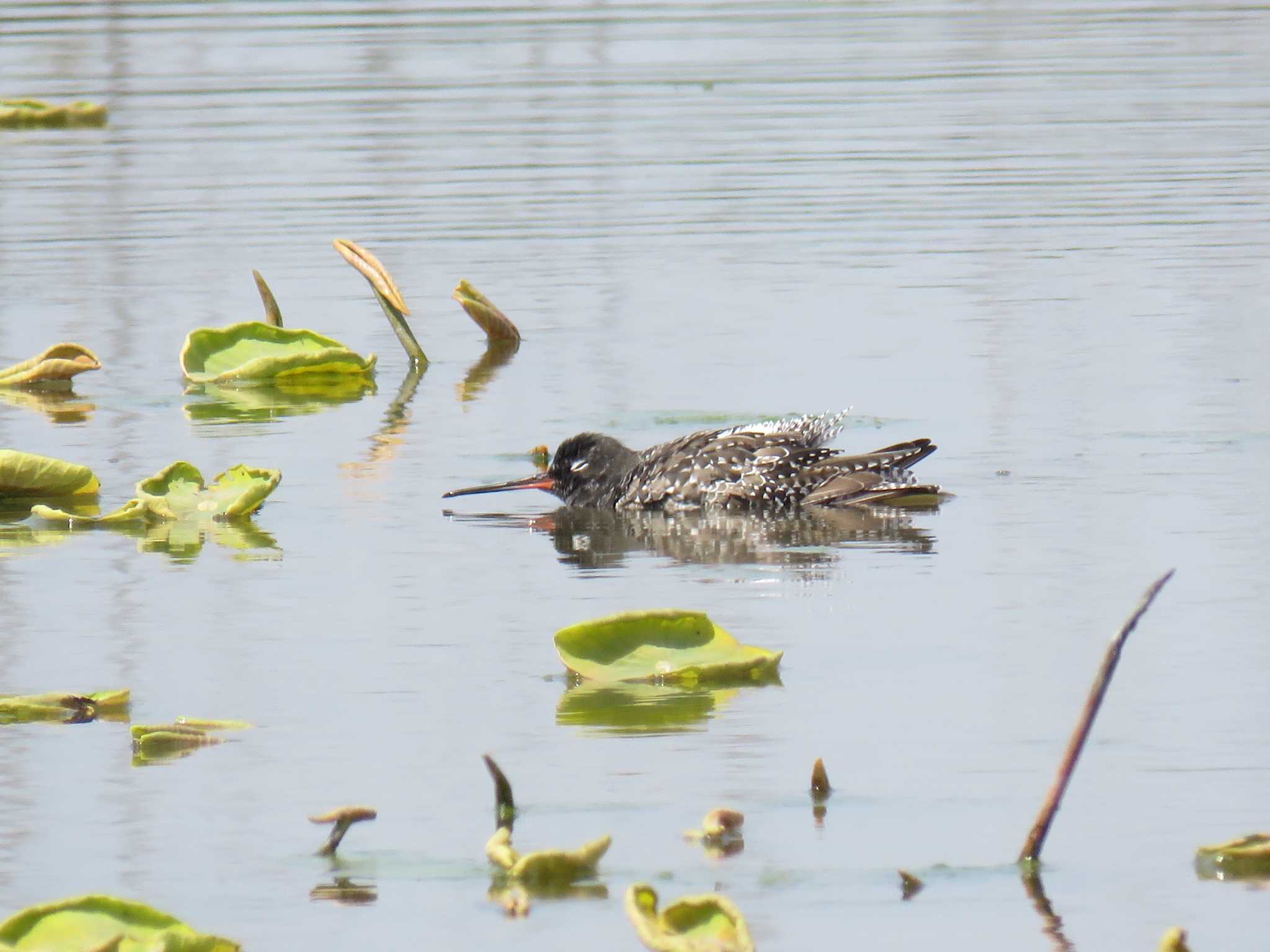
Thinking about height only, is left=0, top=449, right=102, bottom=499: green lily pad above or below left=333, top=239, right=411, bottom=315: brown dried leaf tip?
below

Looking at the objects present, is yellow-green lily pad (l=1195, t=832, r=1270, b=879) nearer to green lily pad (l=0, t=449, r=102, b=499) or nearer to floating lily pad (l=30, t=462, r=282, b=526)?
floating lily pad (l=30, t=462, r=282, b=526)

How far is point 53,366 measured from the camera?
1244 centimetres

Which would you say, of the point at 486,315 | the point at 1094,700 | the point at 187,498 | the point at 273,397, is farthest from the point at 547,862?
the point at 486,315

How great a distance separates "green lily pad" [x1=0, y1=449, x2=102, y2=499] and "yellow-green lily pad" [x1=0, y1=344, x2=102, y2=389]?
7.61ft

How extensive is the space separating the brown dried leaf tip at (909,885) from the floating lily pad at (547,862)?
24.1 inches

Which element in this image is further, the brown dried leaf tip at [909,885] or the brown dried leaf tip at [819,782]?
the brown dried leaf tip at [819,782]

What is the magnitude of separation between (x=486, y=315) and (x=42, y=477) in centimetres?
383

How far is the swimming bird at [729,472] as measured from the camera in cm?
1005

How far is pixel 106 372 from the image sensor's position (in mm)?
13125

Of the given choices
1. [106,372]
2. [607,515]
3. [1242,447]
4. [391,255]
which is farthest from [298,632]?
[391,255]

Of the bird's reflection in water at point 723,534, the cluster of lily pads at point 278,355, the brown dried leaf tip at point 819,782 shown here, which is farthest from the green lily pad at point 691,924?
the cluster of lily pads at point 278,355

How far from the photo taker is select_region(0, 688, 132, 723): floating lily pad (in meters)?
7.00

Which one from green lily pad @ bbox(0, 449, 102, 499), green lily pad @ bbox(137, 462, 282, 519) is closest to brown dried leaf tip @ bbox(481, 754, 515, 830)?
green lily pad @ bbox(137, 462, 282, 519)

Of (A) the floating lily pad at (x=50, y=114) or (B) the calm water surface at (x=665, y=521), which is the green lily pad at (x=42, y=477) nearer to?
(B) the calm water surface at (x=665, y=521)
